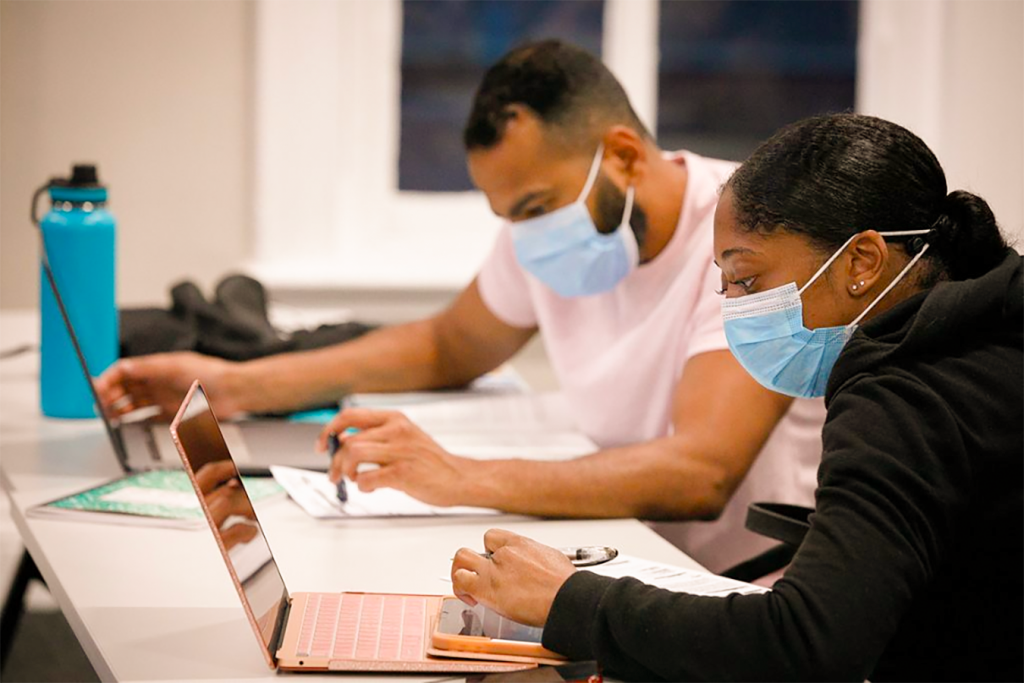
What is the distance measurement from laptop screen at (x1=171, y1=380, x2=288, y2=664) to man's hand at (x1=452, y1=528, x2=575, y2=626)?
6.5 inches

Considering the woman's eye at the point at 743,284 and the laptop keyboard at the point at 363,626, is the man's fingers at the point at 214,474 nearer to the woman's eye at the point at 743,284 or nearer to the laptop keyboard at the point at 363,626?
the laptop keyboard at the point at 363,626

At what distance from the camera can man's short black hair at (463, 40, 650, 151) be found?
Answer: 6.14 feet

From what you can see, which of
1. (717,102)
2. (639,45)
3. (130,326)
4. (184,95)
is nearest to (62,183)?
(130,326)

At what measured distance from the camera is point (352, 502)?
1506 mm

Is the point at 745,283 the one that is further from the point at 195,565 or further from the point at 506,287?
the point at 506,287

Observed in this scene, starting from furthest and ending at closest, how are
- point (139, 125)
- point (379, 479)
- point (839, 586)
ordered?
point (139, 125)
point (379, 479)
point (839, 586)

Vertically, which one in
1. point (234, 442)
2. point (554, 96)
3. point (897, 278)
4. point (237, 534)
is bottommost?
point (234, 442)

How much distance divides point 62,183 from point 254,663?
3.58ft

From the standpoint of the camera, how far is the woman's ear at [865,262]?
42.8 inches

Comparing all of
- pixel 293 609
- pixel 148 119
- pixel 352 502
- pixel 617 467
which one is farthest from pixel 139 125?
pixel 293 609

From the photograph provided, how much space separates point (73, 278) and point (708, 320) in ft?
3.07

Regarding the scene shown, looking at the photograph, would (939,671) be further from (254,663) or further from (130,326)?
(130,326)

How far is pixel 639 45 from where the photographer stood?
129 inches

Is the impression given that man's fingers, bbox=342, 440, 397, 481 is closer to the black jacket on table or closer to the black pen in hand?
the black pen in hand
